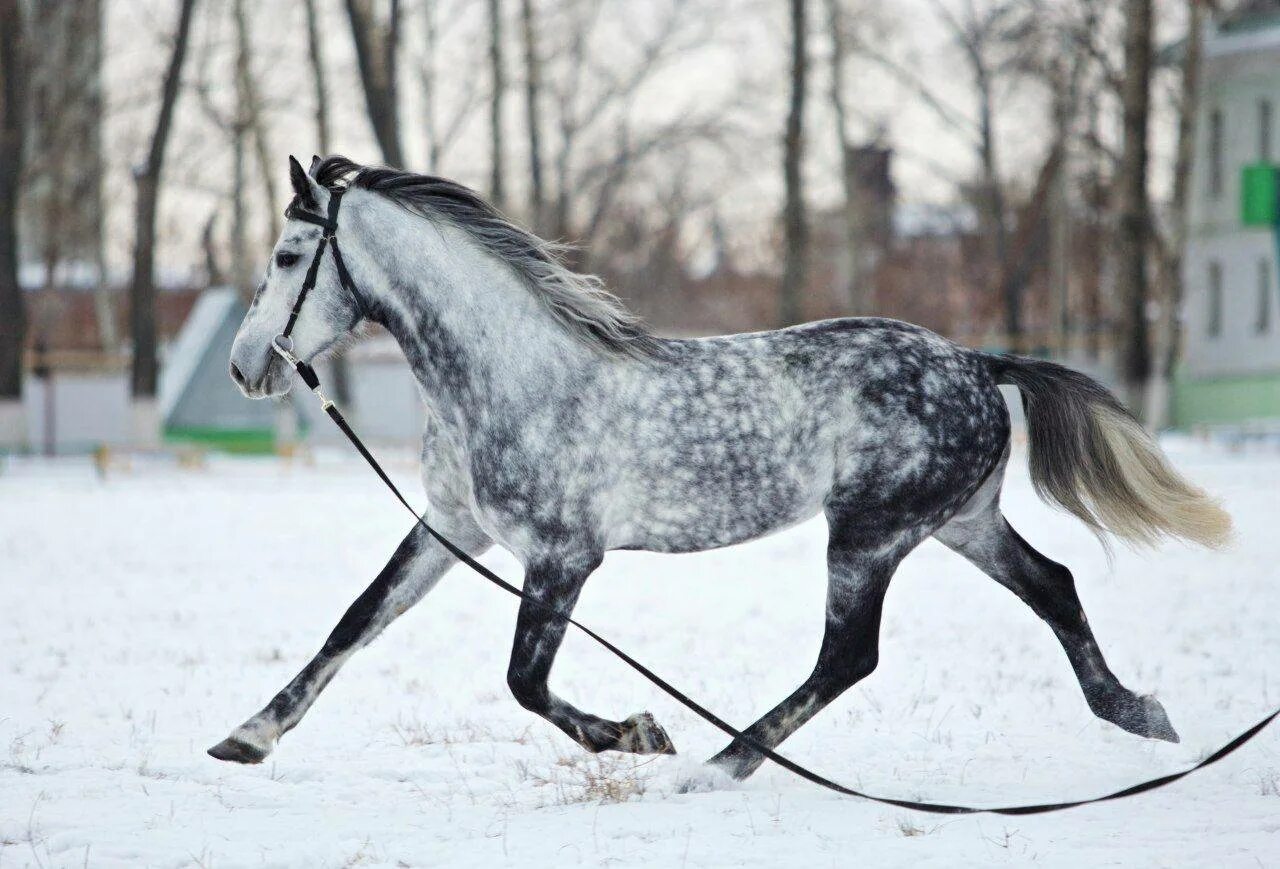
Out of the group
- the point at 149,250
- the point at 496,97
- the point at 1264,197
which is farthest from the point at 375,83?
the point at 1264,197

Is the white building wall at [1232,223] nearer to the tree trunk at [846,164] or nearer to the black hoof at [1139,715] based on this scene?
the tree trunk at [846,164]

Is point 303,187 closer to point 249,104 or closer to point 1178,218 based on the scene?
point 249,104

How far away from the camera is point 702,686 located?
6.50 meters

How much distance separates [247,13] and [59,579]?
20.0 metres

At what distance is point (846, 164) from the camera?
95.3 feet

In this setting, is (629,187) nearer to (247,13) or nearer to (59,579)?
(247,13)

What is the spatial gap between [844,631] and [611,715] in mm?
1566

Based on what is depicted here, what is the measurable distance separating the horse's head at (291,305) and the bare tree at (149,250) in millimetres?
18844

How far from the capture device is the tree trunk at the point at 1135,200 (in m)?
22.0

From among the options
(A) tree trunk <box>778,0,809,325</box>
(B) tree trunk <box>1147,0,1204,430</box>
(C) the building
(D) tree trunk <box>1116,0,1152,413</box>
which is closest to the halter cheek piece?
(A) tree trunk <box>778,0,809,325</box>

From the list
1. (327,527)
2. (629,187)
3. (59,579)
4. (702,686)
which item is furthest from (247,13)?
(702,686)

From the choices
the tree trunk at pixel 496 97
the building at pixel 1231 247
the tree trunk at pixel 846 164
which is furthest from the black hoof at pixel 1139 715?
the building at pixel 1231 247

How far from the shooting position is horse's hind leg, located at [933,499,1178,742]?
5.12 metres

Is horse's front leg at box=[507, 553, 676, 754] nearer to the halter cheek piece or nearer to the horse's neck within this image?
the horse's neck
